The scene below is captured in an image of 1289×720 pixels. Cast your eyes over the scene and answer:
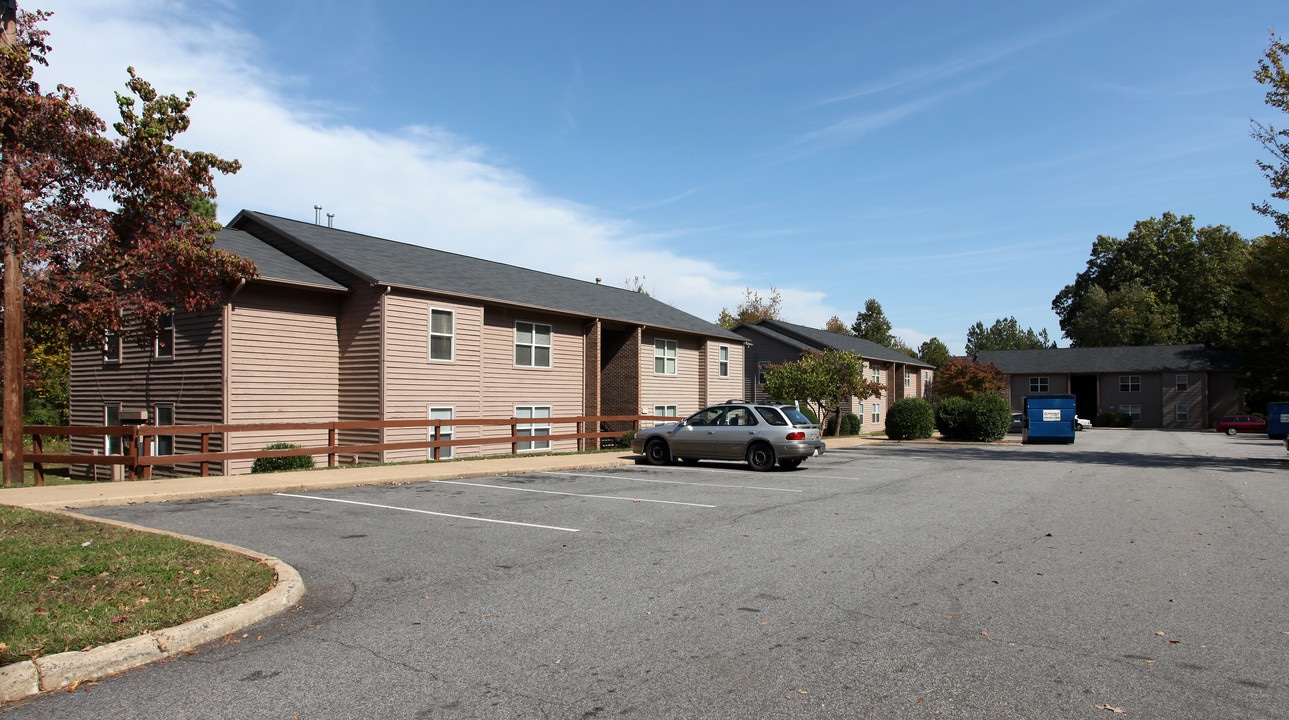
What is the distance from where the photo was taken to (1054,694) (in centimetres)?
452

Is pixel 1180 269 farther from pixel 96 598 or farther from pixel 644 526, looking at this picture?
pixel 96 598

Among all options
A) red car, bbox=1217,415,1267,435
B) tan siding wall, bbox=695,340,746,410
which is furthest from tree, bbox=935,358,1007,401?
tan siding wall, bbox=695,340,746,410

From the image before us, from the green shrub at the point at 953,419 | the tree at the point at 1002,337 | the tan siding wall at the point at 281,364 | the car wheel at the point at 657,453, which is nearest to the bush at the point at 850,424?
the green shrub at the point at 953,419

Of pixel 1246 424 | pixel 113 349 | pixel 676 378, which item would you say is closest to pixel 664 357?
pixel 676 378

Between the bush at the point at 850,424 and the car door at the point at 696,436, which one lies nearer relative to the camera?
the car door at the point at 696,436

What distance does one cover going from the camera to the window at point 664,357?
31.6 m

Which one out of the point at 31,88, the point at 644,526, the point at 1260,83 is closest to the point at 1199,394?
the point at 1260,83

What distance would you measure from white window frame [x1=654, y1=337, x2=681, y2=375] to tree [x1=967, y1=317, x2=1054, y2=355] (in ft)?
395

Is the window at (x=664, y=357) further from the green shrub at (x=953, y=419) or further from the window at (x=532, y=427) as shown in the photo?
the green shrub at (x=953, y=419)

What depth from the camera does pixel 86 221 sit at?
15297mm

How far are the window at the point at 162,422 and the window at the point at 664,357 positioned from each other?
16480mm

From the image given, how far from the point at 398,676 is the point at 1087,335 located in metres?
97.0

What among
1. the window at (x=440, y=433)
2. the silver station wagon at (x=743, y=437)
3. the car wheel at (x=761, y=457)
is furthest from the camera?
the window at (x=440, y=433)

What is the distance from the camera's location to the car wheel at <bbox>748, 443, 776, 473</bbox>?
18.8 m
